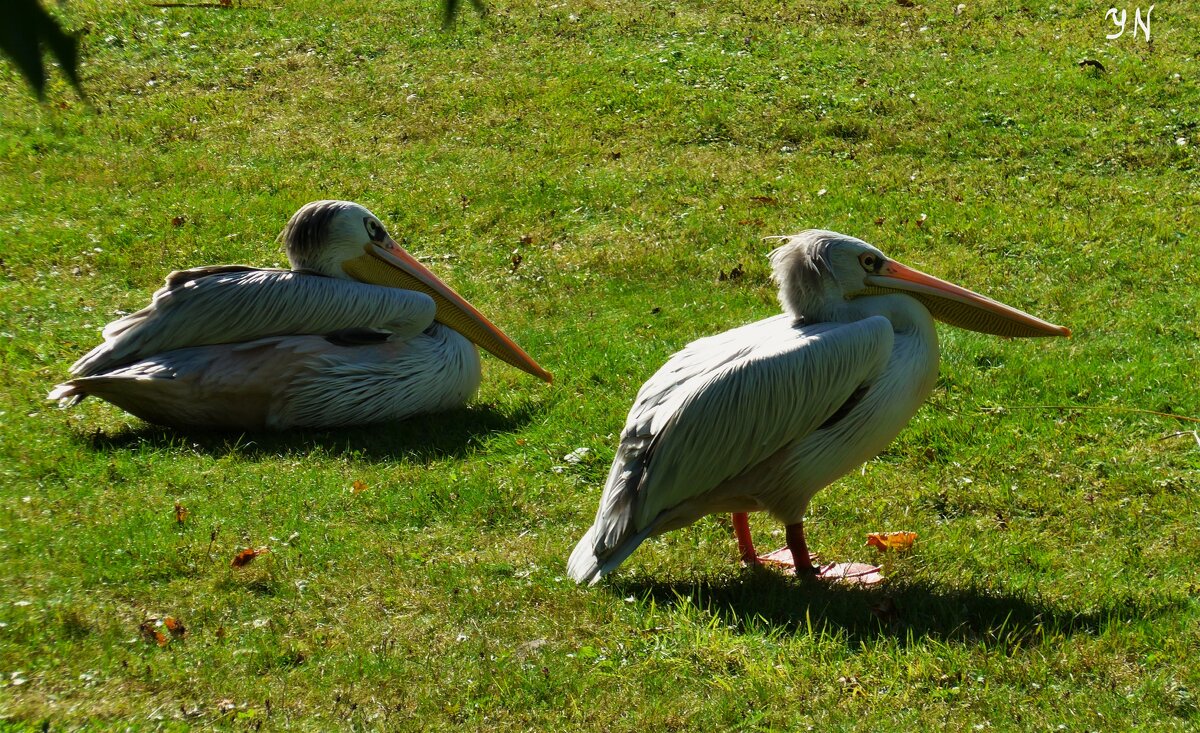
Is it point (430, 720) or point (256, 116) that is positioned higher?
point (256, 116)

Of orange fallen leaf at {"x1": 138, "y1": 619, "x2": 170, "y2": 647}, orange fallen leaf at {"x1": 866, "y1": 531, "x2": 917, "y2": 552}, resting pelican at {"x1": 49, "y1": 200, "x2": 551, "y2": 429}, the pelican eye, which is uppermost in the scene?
the pelican eye

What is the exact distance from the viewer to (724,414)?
4547 millimetres

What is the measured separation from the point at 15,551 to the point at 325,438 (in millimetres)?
1798

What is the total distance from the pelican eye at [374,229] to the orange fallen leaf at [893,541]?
325 cm

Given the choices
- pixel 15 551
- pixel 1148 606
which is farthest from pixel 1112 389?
pixel 15 551

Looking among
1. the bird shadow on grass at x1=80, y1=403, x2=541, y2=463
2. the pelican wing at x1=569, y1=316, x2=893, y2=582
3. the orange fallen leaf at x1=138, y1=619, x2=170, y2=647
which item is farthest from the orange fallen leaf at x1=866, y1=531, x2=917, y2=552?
the orange fallen leaf at x1=138, y1=619, x2=170, y2=647

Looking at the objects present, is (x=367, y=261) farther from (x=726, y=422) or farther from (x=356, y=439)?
(x=726, y=422)

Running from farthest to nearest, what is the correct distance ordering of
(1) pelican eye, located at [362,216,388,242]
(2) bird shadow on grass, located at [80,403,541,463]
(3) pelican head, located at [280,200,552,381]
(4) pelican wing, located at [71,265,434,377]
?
(1) pelican eye, located at [362,216,388,242]
(3) pelican head, located at [280,200,552,381]
(4) pelican wing, located at [71,265,434,377]
(2) bird shadow on grass, located at [80,403,541,463]

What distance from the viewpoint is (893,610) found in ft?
14.5

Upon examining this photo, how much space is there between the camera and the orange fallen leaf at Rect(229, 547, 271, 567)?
4.87 metres

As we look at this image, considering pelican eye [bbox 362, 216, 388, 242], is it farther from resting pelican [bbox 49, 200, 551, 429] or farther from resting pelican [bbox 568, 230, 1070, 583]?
resting pelican [bbox 568, 230, 1070, 583]

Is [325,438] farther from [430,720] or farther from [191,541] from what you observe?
[430,720]

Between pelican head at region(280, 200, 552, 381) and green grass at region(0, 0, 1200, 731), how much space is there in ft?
1.31

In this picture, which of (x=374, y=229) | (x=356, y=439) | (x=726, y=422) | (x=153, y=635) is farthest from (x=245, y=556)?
(x=374, y=229)
